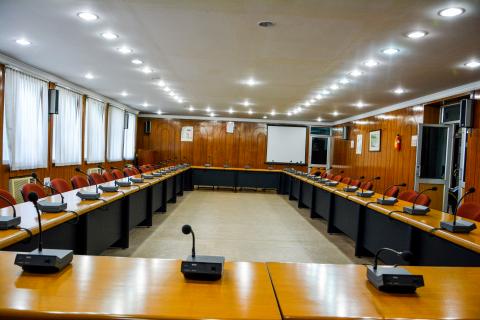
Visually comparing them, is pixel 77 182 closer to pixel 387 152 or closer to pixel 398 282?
pixel 398 282

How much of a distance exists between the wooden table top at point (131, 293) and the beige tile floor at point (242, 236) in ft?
8.59

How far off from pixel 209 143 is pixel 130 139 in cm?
292

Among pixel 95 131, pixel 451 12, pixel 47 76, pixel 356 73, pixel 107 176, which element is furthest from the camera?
pixel 95 131

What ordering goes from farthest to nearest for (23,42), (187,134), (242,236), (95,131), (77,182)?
1. (187,134)
2. (95,131)
3. (242,236)
4. (77,182)
5. (23,42)

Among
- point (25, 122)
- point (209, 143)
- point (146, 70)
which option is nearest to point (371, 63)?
point (146, 70)

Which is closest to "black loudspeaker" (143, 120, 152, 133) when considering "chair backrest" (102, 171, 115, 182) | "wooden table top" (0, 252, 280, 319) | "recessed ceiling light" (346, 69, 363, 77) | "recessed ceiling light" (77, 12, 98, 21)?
"chair backrest" (102, 171, 115, 182)

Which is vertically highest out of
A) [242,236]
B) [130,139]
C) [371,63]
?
[371,63]

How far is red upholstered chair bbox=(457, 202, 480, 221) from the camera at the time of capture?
3.42 meters

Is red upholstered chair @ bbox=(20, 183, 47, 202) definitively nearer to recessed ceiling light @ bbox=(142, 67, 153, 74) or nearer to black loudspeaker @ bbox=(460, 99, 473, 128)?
recessed ceiling light @ bbox=(142, 67, 153, 74)

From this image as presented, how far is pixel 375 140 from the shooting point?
945 centimetres

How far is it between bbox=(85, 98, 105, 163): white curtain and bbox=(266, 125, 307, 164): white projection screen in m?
6.22

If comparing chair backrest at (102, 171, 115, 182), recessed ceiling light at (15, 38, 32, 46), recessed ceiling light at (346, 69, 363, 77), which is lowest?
chair backrest at (102, 171, 115, 182)

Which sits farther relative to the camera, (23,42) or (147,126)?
(147,126)

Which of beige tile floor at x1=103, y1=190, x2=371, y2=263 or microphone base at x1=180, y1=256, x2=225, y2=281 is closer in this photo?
microphone base at x1=180, y1=256, x2=225, y2=281
